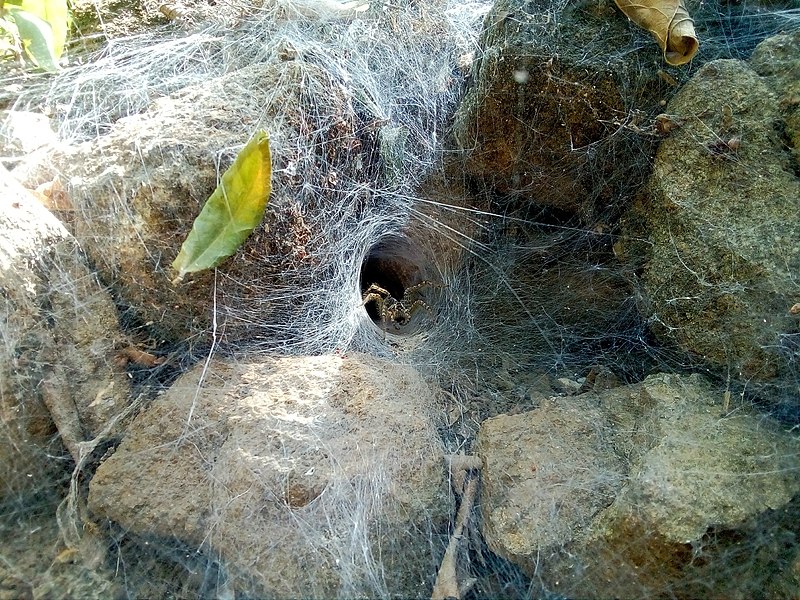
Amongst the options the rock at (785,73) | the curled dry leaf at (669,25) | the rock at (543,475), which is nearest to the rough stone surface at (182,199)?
the rock at (543,475)

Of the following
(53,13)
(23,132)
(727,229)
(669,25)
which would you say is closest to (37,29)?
(53,13)

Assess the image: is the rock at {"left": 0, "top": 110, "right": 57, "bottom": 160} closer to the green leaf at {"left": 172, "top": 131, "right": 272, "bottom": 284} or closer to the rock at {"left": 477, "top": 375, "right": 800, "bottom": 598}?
→ the green leaf at {"left": 172, "top": 131, "right": 272, "bottom": 284}

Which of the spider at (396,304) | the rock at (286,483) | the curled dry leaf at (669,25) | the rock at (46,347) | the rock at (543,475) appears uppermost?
the curled dry leaf at (669,25)

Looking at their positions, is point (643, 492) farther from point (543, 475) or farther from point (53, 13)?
point (53, 13)

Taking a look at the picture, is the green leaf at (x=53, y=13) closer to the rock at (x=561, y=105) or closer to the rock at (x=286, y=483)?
the rock at (x=286, y=483)

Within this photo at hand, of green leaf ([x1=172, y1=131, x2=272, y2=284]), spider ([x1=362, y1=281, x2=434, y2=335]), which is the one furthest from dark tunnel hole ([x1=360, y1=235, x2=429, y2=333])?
green leaf ([x1=172, y1=131, x2=272, y2=284])

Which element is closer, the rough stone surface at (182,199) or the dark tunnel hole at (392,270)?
the rough stone surface at (182,199)
